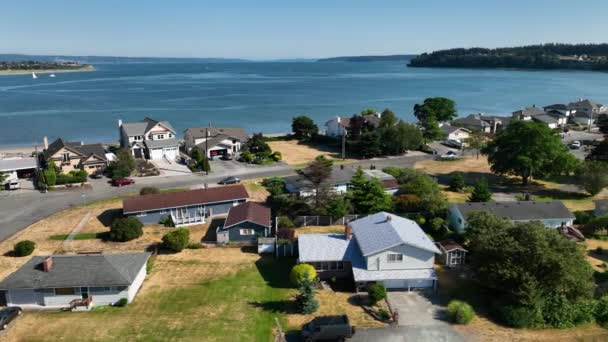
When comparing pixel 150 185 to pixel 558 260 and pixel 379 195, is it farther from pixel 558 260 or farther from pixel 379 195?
pixel 558 260

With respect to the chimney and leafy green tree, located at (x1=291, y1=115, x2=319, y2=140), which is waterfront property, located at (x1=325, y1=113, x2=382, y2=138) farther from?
the chimney

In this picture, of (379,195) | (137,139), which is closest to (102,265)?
(379,195)

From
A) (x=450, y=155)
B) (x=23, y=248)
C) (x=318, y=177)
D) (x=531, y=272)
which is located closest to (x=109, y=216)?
(x=23, y=248)

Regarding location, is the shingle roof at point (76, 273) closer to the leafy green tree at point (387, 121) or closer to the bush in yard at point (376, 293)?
the bush in yard at point (376, 293)

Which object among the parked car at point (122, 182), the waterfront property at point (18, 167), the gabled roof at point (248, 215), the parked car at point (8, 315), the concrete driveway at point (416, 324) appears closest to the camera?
the concrete driveway at point (416, 324)

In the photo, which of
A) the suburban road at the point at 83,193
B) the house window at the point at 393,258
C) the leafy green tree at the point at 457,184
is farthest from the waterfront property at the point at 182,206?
the leafy green tree at the point at 457,184

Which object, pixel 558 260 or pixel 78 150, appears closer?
pixel 558 260
